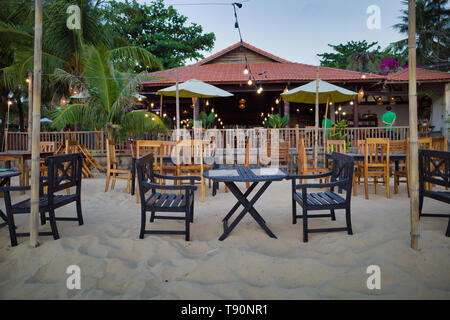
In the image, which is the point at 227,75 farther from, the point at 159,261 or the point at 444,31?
the point at 444,31

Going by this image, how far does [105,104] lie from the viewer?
9.50m

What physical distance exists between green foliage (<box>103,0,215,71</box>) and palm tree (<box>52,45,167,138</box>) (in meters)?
11.6

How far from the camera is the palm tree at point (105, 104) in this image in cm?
924

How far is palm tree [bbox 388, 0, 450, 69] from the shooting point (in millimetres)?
23000

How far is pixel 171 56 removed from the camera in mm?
20625

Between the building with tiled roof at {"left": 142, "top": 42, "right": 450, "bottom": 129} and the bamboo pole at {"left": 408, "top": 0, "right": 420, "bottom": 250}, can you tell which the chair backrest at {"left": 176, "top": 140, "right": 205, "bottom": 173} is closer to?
the bamboo pole at {"left": 408, "top": 0, "right": 420, "bottom": 250}

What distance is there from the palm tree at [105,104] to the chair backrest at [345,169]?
7744 millimetres

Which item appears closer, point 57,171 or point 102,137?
point 57,171

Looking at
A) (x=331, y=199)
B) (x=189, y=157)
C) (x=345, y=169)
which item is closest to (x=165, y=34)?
(x=189, y=157)

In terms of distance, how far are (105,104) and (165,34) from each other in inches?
591

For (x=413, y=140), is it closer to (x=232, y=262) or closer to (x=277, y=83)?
(x=232, y=262)

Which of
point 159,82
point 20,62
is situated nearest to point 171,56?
point 159,82
